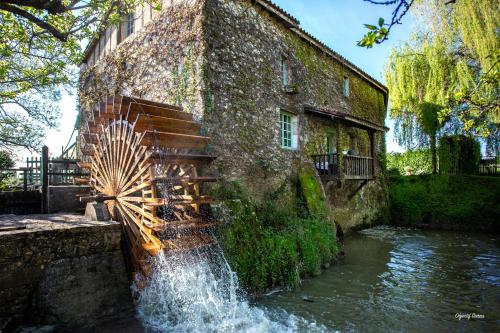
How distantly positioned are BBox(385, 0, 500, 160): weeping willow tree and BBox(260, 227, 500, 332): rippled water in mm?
5962

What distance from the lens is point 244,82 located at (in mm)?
7699

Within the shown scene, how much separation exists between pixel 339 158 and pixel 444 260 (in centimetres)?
384

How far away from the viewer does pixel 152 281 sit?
511cm

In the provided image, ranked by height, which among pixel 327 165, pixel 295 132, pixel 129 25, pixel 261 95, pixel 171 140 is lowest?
pixel 327 165

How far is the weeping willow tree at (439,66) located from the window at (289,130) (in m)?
6.69

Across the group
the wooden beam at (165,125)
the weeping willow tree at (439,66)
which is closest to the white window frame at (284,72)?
the wooden beam at (165,125)

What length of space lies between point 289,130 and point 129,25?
232 inches

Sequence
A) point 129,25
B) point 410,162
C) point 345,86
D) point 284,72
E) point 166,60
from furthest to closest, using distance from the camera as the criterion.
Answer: point 410,162, point 345,86, point 129,25, point 284,72, point 166,60

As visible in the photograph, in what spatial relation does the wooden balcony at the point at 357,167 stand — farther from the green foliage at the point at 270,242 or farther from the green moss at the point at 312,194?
the green foliage at the point at 270,242

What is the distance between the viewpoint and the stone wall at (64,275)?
4.00m

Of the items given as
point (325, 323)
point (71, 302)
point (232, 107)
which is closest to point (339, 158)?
point (232, 107)

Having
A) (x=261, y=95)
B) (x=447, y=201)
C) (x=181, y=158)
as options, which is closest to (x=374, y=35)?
(x=181, y=158)

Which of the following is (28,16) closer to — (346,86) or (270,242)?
(270,242)

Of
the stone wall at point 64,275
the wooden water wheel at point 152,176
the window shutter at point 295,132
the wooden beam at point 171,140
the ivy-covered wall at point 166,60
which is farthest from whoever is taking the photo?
the window shutter at point 295,132
